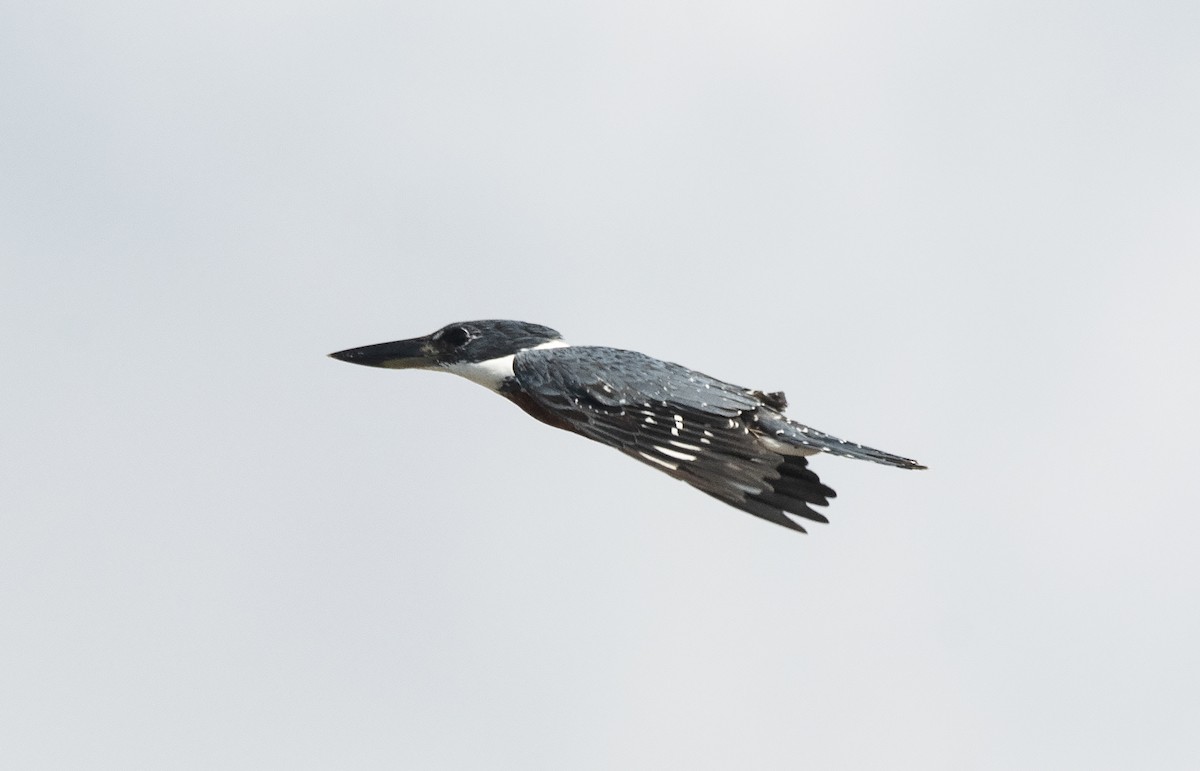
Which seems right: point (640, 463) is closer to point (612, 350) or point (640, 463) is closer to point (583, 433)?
point (583, 433)

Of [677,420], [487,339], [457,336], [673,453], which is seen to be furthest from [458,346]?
[673,453]

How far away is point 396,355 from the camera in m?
12.8

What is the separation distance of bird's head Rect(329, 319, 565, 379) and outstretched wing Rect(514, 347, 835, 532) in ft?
1.64

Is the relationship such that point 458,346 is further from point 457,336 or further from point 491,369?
point 491,369

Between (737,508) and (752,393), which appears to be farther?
(752,393)

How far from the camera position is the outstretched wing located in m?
10.5

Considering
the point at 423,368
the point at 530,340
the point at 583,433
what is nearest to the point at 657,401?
the point at 583,433

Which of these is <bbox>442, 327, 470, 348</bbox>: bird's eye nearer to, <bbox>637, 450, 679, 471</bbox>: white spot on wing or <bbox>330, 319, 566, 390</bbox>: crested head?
<bbox>330, 319, 566, 390</bbox>: crested head

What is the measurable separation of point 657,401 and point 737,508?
1096mm

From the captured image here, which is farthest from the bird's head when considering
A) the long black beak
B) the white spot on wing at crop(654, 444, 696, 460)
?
the white spot on wing at crop(654, 444, 696, 460)

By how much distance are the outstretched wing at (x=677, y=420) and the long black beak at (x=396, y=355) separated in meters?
1.13

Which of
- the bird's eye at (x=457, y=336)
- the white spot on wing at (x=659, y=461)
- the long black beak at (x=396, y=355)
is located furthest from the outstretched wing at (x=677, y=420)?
the long black beak at (x=396, y=355)

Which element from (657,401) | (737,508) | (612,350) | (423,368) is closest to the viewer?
(737,508)

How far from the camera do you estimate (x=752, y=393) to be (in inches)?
460
